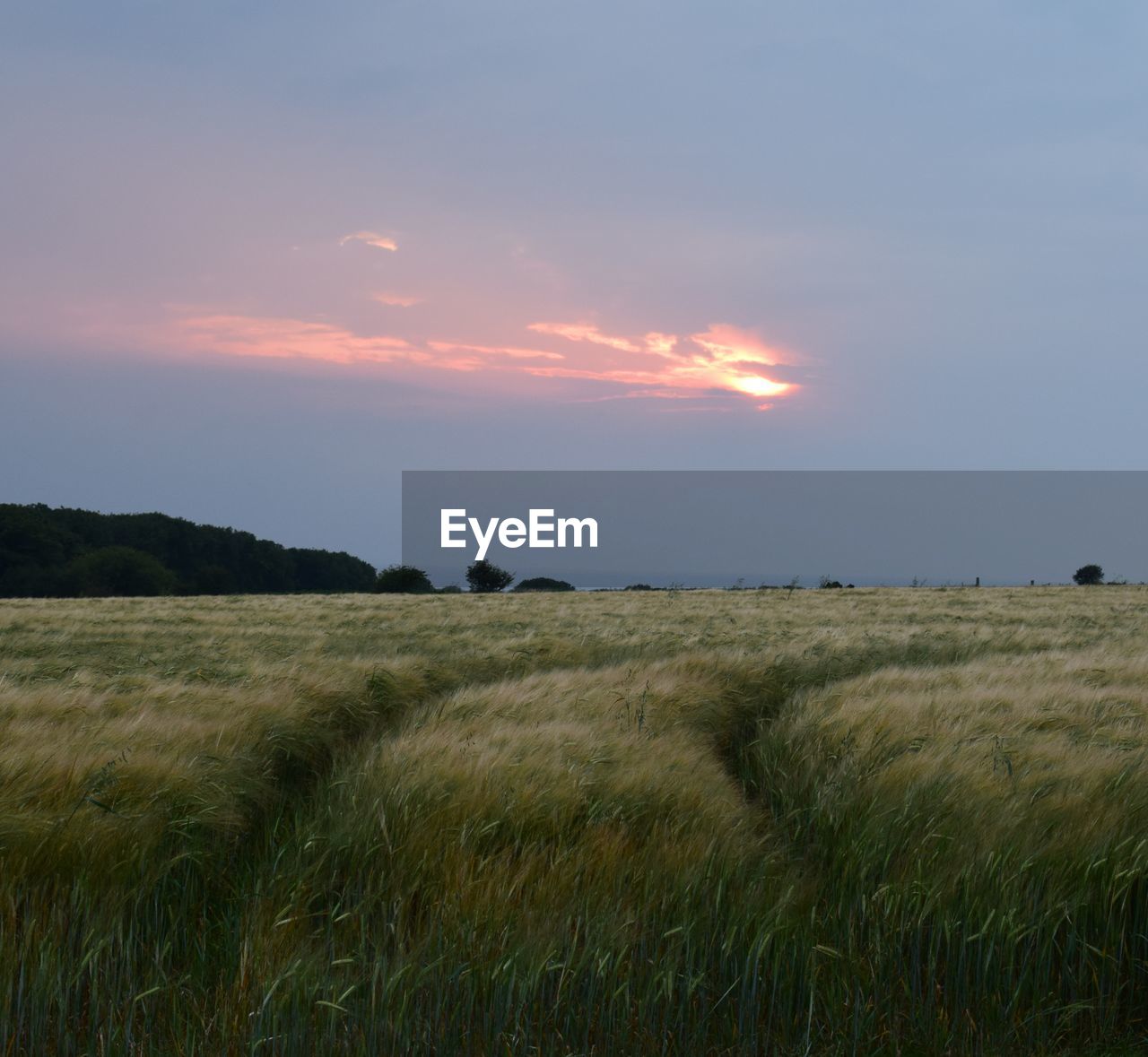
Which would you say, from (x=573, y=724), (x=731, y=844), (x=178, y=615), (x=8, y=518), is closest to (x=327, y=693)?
(x=573, y=724)

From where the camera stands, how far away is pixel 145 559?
64812 millimetres

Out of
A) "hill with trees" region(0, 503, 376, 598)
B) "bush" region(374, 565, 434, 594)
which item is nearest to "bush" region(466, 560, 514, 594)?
"bush" region(374, 565, 434, 594)

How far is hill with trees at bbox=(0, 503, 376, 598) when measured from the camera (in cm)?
6319

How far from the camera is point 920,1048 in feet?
11.5

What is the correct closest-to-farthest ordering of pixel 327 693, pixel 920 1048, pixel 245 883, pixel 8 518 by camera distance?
pixel 920 1048 < pixel 245 883 < pixel 327 693 < pixel 8 518

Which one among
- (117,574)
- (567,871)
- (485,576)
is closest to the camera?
(567,871)

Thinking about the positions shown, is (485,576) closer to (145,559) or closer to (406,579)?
(406,579)

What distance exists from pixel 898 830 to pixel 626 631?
1082cm

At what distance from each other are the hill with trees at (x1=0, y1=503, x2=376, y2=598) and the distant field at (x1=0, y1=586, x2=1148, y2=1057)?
56226 mm

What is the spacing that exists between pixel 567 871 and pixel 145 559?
68.3 m

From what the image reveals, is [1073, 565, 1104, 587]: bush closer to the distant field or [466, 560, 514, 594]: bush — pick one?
[466, 560, 514, 594]: bush

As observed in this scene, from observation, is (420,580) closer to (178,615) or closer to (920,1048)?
(178,615)

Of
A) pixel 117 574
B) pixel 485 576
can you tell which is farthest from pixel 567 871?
pixel 117 574

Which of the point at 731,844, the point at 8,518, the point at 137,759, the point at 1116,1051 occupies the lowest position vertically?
the point at 1116,1051
